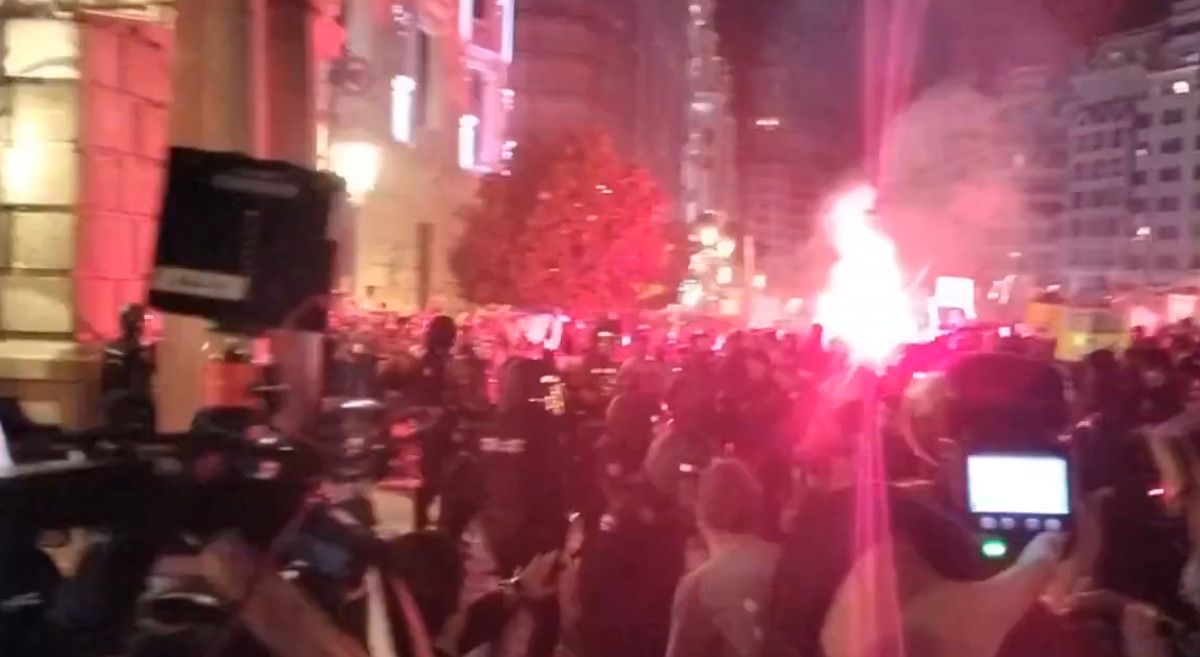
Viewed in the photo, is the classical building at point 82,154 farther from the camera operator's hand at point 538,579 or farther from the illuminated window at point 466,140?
the illuminated window at point 466,140

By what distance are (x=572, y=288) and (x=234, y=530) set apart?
127ft

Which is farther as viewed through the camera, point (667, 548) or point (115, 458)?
point (667, 548)

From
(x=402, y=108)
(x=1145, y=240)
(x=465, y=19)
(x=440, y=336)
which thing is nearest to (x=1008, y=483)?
(x=440, y=336)

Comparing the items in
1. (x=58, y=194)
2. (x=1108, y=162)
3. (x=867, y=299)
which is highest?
(x=1108, y=162)

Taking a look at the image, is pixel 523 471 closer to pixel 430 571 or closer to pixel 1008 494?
pixel 430 571

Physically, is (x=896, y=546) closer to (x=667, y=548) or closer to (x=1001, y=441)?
(x=1001, y=441)

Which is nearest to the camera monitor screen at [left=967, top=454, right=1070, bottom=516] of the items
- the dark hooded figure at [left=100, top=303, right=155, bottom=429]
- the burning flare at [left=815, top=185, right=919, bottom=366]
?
the dark hooded figure at [left=100, top=303, right=155, bottom=429]

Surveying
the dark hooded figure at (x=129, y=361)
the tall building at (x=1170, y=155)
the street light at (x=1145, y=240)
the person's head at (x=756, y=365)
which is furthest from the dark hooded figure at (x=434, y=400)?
the street light at (x=1145, y=240)

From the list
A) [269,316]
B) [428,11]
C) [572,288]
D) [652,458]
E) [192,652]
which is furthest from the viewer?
[572,288]

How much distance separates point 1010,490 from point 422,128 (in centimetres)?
3345

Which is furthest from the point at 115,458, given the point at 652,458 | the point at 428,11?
the point at 428,11

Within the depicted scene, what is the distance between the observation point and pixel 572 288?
4275 cm

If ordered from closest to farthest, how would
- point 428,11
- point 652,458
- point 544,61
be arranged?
point 652,458 < point 428,11 < point 544,61

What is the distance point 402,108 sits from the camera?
34562 mm
